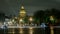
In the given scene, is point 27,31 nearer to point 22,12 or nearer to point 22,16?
point 22,16

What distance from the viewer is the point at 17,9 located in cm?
527

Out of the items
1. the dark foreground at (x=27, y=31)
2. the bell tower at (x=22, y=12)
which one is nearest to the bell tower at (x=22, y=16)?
the bell tower at (x=22, y=12)

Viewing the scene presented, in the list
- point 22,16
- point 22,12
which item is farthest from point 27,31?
point 22,12

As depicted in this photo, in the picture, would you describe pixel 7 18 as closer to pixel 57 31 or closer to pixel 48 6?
pixel 48 6

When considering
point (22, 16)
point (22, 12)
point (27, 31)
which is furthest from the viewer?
point (27, 31)

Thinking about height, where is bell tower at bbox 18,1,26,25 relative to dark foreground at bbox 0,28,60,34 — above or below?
above

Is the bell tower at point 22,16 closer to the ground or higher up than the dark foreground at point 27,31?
higher up

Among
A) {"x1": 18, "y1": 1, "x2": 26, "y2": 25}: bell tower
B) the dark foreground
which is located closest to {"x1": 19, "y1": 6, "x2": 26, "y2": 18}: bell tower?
{"x1": 18, "y1": 1, "x2": 26, "y2": 25}: bell tower

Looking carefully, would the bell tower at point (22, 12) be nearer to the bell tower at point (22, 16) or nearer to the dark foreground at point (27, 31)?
the bell tower at point (22, 16)

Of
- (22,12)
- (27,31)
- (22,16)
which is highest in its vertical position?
(22,12)

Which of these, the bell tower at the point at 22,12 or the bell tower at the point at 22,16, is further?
the bell tower at the point at 22,12

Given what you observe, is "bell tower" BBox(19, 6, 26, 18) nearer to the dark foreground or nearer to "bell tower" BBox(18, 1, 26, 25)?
"bell tower" BBox(18, 1, 26, 25)

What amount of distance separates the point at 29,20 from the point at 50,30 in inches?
27.3

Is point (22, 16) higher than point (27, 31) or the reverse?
higher
